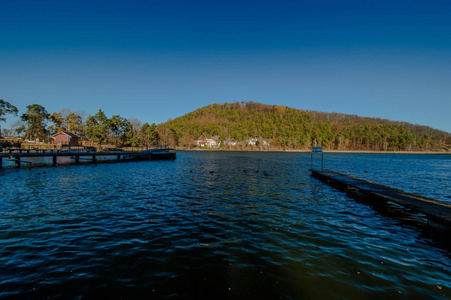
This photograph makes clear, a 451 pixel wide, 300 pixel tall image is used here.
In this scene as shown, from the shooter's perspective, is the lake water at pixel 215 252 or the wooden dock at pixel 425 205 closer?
the lake water at pixel 215 252

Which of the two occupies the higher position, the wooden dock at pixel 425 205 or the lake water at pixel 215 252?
the wooden dock at pixel 425 205

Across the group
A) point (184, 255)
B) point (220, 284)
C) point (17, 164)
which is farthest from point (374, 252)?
point (17, 164)

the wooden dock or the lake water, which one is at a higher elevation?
the wooden dock

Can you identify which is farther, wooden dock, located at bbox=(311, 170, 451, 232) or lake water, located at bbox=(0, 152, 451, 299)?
wooden dock, located at bbox=(311, 170, 451, 232)

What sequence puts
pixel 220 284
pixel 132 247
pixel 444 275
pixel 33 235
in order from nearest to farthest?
pixel 220 284, pixel 444 275, pixel 132 247, pixel 33 235

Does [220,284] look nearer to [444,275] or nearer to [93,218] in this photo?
[444,275]

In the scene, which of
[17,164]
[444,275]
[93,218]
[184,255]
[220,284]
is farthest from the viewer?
[17,164]

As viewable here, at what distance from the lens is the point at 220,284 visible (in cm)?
605

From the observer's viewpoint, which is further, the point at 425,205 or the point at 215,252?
the point at 425,205

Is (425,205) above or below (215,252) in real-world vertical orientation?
above

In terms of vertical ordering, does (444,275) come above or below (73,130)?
below

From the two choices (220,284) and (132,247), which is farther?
(132,247)

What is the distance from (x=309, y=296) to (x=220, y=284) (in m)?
2.35

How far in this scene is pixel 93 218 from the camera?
1170 cm
